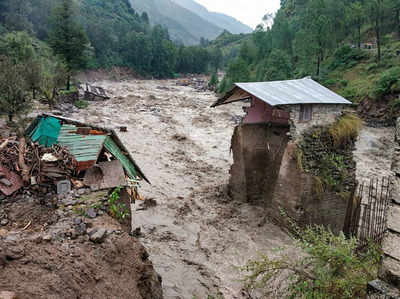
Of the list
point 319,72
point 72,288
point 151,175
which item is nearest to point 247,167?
point 151,175

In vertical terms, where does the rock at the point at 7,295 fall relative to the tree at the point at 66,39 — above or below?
below

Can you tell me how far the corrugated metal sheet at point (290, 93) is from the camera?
8336 millimetres

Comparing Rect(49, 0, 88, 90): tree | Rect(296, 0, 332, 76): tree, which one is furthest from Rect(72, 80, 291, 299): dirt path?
Rect(296, 0, 332, 76): tree

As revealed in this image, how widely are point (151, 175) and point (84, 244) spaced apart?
9.64 meters

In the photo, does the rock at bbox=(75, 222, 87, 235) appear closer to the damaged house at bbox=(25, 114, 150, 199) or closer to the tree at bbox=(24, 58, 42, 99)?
the damaged house at bbox=(25, 114, 150, 199)

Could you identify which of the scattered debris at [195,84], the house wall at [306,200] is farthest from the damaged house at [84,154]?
the scattered debris at [195,84]

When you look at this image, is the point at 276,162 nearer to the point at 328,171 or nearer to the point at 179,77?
the point at 328,171

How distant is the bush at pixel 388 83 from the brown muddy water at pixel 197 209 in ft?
12.4

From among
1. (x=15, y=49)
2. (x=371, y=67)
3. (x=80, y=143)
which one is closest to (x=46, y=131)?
(x=80, y=143)

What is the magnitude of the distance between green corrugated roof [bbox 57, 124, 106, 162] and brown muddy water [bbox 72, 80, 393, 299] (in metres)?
3.55

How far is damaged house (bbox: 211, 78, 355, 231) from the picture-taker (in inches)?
333

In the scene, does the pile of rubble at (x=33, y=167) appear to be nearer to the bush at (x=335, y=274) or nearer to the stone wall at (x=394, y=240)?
the bush at (x=335, y=274)

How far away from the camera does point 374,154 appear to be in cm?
1839

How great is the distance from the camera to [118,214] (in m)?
5.08
